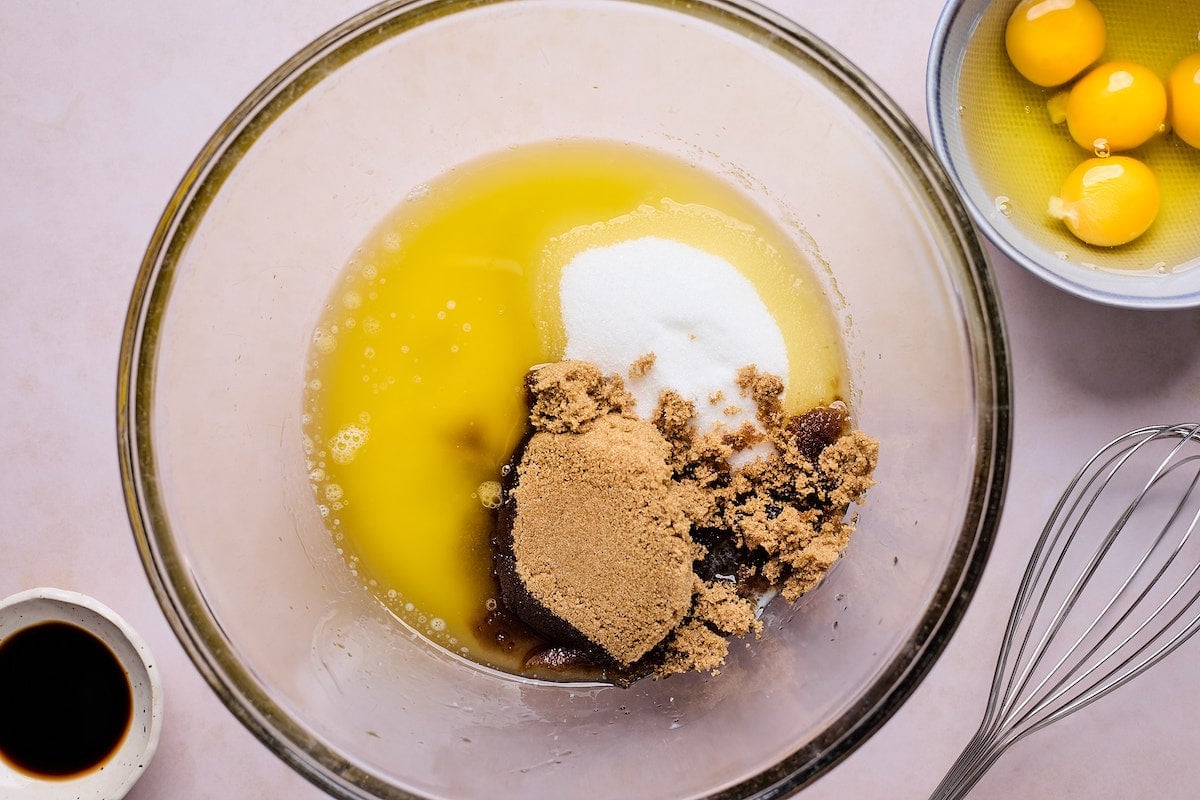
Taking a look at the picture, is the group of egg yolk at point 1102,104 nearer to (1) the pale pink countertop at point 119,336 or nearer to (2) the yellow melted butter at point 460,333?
(1) the pale pink countertop at point 119,336

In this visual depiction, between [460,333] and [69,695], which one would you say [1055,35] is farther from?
[69,695]

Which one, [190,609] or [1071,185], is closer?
[190,609]

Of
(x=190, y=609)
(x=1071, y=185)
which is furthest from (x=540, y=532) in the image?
(x=1071, y=185)

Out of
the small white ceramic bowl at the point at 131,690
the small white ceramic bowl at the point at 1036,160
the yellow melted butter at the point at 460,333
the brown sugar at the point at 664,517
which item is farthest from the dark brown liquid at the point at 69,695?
the small white ceramic bowl at the point at 1036,160

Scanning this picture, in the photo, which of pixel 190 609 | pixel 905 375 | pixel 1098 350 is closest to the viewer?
pixel 190 609

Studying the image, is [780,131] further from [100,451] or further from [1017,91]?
[100,451]

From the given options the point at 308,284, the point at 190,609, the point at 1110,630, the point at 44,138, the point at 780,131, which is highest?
the point at 44,138

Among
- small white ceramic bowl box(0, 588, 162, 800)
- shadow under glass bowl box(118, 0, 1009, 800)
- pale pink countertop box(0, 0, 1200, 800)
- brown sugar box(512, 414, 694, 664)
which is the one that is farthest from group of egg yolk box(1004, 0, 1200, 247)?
small white ceramic bowl box(0, 588, 162, 800)

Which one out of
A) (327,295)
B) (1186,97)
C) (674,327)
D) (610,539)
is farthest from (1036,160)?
(327,295)
